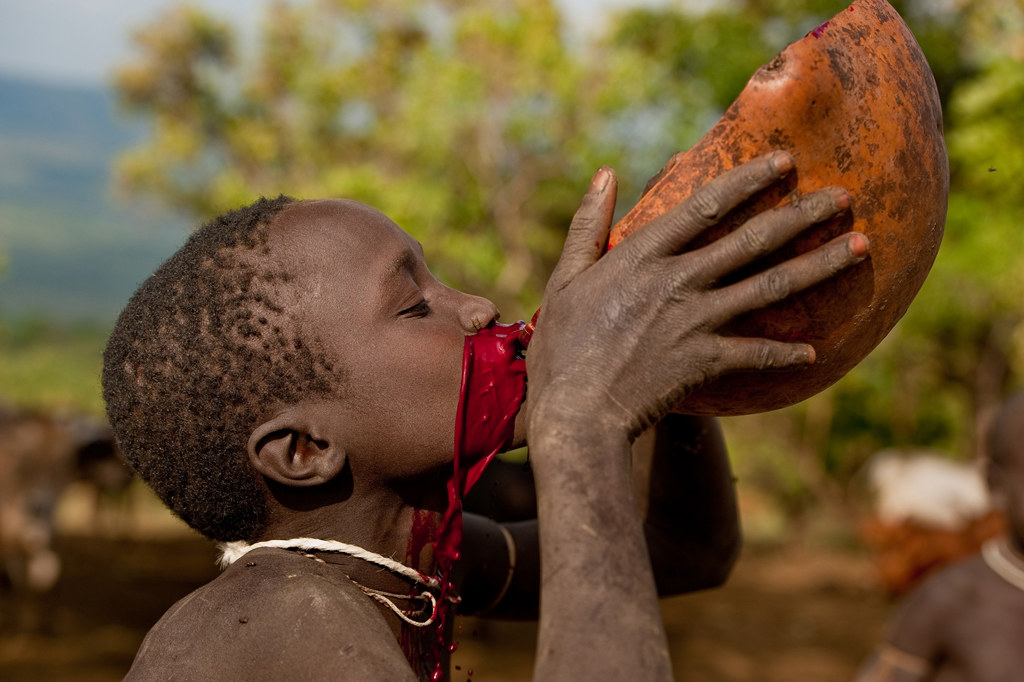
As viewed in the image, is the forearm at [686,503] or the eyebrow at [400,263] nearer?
the eyebrow at [400,263]

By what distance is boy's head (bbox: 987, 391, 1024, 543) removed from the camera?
3688 millimetres

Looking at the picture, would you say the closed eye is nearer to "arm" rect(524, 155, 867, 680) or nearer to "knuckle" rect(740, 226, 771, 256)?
"arm" rect(524, 155, 867, 680)

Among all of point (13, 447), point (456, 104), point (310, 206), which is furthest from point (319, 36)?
point (310, 206)

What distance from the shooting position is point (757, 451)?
13.1 m

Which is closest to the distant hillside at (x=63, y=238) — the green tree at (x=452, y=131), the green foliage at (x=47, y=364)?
the green foliage at (x=47, y=364)

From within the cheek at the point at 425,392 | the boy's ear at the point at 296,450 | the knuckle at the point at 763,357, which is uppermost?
the knuckle at the point at 763,357

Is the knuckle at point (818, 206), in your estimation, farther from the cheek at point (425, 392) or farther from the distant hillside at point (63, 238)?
the distant hillside at point (63, 238)

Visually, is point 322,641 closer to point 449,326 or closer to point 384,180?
point 449,326

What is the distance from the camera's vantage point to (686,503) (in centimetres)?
235

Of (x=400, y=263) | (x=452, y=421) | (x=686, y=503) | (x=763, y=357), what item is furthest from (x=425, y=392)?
(x=686, y=503)

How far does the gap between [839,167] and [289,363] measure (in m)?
0.89

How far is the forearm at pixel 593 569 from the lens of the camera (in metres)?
1.29

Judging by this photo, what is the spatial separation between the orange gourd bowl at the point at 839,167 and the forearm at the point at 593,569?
0.94 feet

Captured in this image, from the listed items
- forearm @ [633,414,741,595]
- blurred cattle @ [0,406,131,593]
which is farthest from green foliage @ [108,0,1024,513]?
forearm @ [633,414,741,595]
